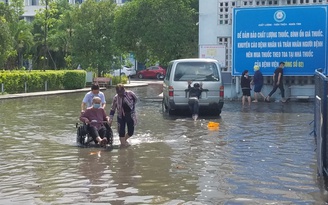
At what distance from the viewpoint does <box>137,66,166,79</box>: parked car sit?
5903cm

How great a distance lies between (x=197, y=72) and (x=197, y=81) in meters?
0.34

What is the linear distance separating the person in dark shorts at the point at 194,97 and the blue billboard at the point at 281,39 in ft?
23.3

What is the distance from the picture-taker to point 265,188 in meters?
8.57

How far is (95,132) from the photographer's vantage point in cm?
1242

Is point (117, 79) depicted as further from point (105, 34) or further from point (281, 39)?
point (281, 39)

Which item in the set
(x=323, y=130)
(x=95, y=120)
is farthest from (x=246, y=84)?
(x=323, y=130)

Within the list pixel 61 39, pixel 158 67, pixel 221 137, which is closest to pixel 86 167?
pixel 221 137

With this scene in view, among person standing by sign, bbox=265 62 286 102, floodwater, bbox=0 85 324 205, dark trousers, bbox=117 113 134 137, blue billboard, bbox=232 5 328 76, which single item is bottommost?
floodwater, bbox=0 85 324 205

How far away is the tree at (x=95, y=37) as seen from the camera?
140 ft

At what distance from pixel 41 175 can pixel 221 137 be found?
5527 mm

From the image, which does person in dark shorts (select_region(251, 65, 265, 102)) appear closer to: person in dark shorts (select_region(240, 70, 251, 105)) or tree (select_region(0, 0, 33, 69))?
person in dark shorts (select_region(240, 70, 251, 105))

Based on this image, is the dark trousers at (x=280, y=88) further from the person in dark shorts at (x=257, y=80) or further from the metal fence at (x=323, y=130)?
the metal fence at (x=323, y=130)

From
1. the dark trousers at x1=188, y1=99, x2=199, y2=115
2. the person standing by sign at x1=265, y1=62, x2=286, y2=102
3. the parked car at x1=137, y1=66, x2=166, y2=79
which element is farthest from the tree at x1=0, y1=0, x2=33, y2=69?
the dark trousers at x1=188, y1=99, x2=199, y2=115

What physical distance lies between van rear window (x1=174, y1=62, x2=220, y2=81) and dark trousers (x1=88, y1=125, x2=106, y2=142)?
6441 mm
